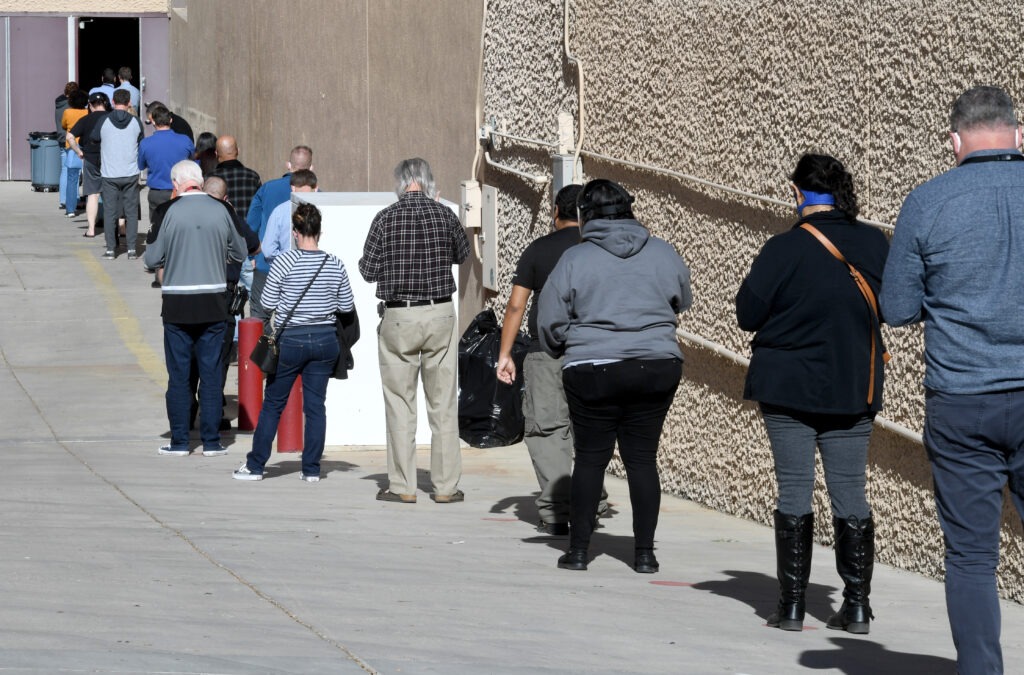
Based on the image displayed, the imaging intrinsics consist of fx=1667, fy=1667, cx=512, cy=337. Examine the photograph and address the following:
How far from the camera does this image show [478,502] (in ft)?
28.9

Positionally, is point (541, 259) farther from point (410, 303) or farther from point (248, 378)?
point (248, 378)

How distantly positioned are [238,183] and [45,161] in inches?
518

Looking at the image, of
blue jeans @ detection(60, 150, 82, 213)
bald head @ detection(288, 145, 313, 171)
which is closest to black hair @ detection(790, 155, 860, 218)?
bald head @ detection(288, 145, 313, 171)

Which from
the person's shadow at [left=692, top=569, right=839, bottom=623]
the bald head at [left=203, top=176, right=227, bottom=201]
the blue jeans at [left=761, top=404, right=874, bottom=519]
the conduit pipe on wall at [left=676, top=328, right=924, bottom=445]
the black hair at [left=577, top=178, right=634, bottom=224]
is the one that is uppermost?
the black hair at [left=577, top=178, right=634, bottom=224]

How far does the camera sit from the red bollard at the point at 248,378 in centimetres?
1079

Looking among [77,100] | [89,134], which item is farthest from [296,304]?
[77,100]

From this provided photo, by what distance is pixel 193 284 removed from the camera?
9.73 meters

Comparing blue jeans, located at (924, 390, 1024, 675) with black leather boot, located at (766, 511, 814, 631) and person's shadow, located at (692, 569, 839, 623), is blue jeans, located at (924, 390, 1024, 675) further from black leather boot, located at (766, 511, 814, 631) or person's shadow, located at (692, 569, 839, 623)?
person's shadow, located at (692, 569, 839, 623)

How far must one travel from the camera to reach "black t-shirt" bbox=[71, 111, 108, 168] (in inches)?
757

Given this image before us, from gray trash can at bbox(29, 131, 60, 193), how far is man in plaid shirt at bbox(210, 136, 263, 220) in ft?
42.1

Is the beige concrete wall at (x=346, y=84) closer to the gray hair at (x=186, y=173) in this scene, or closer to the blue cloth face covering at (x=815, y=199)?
the gray hair at (x=186, y=173)

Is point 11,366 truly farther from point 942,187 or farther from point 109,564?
point 942,187

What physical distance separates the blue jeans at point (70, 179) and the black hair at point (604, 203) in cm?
1617

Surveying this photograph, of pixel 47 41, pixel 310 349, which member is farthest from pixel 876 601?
pixel 47 41
